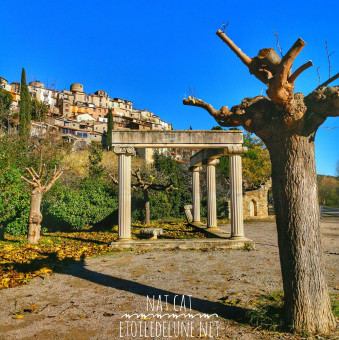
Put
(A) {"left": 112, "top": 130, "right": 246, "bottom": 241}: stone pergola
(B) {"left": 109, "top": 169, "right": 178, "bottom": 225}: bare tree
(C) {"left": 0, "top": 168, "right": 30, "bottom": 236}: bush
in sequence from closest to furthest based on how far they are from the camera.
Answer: (A) {"left": 112, "top": 130, "right": 246, "bottom": 241}: stone pergola
(C) {"left": 0, "top": 168, "right": 30, "bottom": 236}: bush
(B) {"left": 109, "top": 169, "right": 178, "bottom": 225}: bare tree

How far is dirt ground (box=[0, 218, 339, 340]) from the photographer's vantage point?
152 inches

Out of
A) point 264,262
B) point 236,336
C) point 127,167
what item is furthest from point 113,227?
point 236,336

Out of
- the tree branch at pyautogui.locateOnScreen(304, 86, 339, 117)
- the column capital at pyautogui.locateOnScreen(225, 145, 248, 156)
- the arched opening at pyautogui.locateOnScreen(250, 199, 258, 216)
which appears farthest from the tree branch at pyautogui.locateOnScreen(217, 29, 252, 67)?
the arched opening at pyautogui.locateOnScreen(250, 199, 258, 216)

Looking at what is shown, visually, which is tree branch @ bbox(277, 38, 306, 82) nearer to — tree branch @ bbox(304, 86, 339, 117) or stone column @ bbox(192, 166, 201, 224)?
tree branch @ bbox(304, 86, 339, 117)

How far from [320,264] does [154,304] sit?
2.74 meters

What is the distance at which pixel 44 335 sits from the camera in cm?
377

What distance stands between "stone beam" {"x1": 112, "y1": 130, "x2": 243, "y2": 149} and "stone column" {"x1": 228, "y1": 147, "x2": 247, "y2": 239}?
1.26ft

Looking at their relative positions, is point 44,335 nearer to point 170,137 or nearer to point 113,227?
point 170,137

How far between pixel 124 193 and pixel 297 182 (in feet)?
25.1

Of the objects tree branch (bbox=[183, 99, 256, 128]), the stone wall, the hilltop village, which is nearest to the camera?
tree branch (bbox=[183, 99, 256, 128])

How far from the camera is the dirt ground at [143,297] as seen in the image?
152 inches

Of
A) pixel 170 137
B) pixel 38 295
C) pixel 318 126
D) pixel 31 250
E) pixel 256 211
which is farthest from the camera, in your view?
pixel 256 211

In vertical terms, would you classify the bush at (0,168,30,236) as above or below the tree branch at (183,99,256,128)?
below

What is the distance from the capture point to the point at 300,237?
371 centimetres
